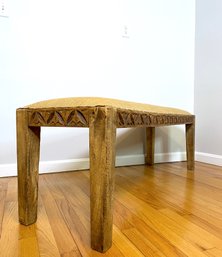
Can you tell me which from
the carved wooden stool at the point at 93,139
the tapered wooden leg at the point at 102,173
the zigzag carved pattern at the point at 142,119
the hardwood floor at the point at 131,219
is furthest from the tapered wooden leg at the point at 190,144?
the tapered wooden leg at the point at 102,173

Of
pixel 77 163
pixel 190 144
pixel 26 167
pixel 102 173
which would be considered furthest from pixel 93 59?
pixel 102 173

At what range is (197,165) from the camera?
5.45ft

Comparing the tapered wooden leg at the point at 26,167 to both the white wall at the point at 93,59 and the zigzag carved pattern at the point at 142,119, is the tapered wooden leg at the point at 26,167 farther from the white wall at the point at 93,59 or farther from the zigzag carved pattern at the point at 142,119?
the white wall at the point at 93,59

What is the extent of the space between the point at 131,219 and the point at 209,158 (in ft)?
3.79

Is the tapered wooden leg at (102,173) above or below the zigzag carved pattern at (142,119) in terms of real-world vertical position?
below

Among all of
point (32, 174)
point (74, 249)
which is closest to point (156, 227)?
point (74, 249)

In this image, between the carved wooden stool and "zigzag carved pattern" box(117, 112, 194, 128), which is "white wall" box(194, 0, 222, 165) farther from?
the carved wooden stool

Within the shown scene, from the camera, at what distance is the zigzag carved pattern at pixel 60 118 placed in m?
0.62

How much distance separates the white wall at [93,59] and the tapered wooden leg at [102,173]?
3.00 ft

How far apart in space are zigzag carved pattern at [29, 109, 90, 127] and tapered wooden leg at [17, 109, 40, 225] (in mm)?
33

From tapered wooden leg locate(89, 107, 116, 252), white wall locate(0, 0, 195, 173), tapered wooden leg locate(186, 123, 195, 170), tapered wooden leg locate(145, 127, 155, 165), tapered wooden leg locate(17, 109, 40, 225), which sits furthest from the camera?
tapered wooden leg locate(145, 127, 155, 165)

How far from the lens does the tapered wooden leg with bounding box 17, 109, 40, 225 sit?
29.1 inches

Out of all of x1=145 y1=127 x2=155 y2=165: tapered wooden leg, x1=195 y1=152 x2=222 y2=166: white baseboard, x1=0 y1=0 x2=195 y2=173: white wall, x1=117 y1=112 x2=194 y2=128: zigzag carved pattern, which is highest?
x1=0 y1=0 x2=195 y2=173: white wall

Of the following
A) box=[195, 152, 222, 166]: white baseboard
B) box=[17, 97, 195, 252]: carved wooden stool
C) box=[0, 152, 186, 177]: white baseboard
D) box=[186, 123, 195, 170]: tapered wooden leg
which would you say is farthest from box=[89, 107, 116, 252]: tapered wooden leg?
box=[195, 152, 222, 166]: white baseboard
